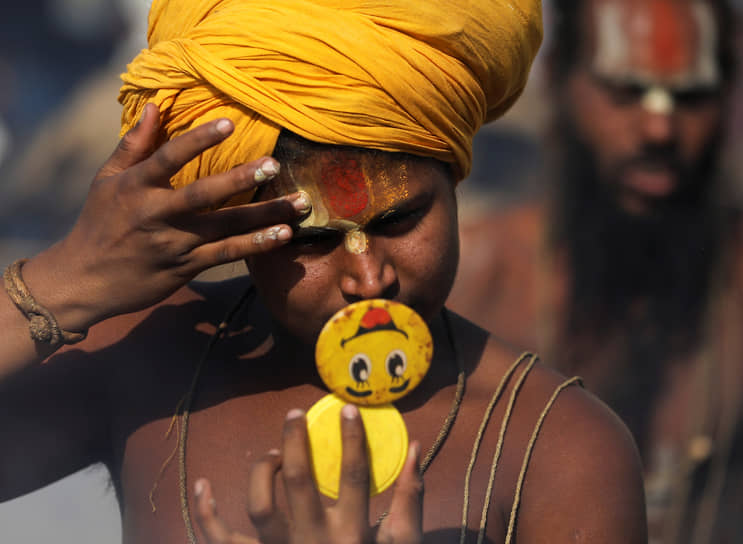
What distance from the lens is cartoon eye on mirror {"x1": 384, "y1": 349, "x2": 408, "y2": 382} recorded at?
189cm

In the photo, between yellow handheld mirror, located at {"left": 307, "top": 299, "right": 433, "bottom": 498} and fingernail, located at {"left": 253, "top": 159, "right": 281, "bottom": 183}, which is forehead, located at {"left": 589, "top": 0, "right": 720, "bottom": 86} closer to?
yellow handheld mirror, located at {"left": 307, "top": 299, "right": 433, "bottom": 498}

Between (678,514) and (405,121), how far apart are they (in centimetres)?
313

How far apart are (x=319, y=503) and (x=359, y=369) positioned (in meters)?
0.28

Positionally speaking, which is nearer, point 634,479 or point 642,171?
point 634,479

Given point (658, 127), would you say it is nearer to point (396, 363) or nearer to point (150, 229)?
point (396, 363)

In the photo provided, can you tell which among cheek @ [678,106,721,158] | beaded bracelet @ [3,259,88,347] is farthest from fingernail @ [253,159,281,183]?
cheek @ [678,106,721,158]

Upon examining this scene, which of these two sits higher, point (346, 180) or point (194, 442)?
point (346, 180)

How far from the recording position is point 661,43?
4.75 meters

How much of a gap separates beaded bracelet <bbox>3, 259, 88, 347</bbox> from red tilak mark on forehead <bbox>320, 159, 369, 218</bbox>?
529mm

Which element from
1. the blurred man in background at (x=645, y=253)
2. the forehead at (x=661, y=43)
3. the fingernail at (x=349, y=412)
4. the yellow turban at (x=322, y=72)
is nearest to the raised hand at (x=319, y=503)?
the fingernail at (x=349, y=412)

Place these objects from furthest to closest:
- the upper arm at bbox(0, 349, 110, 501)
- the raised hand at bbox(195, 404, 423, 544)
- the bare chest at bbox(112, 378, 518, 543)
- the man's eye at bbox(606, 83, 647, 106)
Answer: the man's eye at bbox(606, 83, 647, 106) < the upper arm at bbox(0, 349, 110, 501) < the bare chest at bbox(112, 378, 518, 543) < the raised hand at bbox(195, 404, 423, 544)

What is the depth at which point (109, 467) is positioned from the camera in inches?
93.4

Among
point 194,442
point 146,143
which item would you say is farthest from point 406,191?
point 194,442

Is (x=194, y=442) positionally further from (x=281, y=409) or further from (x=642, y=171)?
(x=642, y=171)
